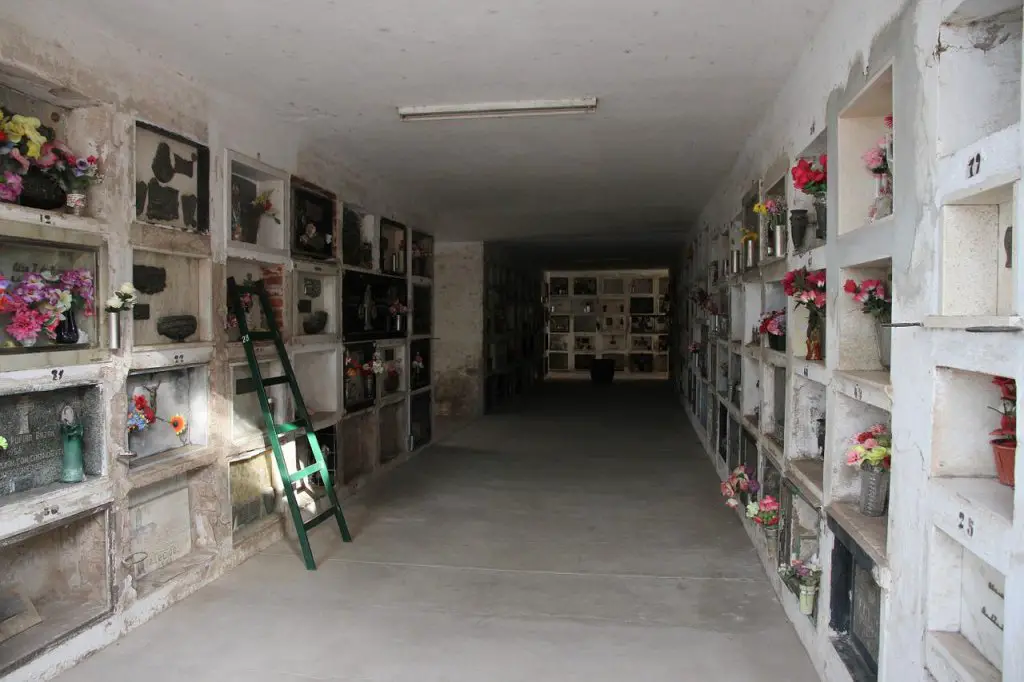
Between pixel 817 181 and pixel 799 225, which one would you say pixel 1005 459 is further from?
pixel 799 225

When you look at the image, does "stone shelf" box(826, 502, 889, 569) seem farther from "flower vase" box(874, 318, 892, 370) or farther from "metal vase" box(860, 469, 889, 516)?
"flower vase" box(874, 318, 892, 370)

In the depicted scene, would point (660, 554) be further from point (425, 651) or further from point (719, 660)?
point (425, 651)

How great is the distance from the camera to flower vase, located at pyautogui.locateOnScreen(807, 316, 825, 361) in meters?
2.98

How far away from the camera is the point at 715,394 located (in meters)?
6.18

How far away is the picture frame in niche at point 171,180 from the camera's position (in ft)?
10.3

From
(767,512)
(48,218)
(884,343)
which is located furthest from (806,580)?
(48,218)

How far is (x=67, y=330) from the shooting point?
2.71m

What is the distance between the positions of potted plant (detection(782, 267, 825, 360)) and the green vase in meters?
2.91

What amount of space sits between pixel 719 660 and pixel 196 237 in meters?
2.98

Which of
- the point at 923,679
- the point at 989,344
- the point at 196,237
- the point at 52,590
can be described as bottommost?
the point at 52,590

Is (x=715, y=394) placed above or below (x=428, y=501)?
above

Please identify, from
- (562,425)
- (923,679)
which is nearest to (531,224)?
(562,425)

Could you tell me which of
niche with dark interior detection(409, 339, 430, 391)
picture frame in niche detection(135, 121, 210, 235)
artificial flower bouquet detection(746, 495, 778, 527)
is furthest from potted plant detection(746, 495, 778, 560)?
niche with dark interior detection(409, 339, 430, 391)

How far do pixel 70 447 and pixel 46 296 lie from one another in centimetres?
60
